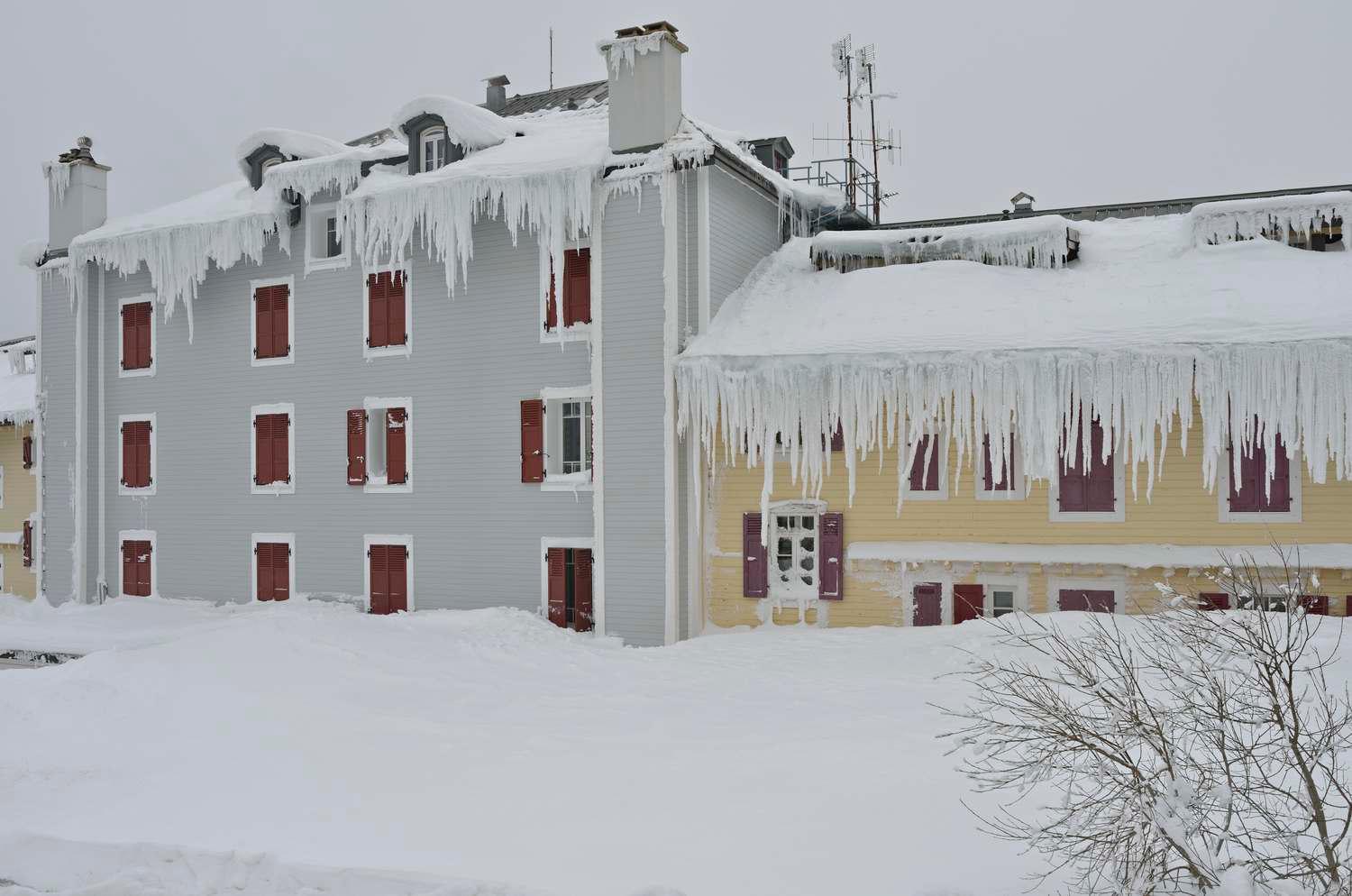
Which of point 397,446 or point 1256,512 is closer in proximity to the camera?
point 1256,512

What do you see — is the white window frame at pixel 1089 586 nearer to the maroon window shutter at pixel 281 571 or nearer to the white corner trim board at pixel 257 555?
the white corner trim board at pixel 257 555

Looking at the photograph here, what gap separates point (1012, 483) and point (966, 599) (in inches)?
73.7

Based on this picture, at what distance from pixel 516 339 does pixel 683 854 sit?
1177cm

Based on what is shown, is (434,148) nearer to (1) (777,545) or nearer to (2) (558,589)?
(2) (558,589)

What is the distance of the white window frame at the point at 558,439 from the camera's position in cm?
1755

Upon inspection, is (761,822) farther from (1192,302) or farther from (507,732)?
(1192,302)

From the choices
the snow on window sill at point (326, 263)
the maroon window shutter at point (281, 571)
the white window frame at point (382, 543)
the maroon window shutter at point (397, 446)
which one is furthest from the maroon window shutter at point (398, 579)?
the snow on window sill at point (326, 263)

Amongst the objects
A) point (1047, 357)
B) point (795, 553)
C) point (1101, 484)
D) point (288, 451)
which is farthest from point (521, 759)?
point (288, 451)

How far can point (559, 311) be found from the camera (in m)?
17.6

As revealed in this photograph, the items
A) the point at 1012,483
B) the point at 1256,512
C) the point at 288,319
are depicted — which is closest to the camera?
the point at 1256,512

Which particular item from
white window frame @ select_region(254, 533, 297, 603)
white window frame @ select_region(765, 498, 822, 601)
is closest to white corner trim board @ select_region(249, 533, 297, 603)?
white window frame @ select_region(254, 533, 297, 603)

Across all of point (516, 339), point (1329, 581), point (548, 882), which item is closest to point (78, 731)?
point (548, 882)

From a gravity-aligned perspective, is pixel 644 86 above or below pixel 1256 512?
above

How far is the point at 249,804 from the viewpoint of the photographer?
9086mm
